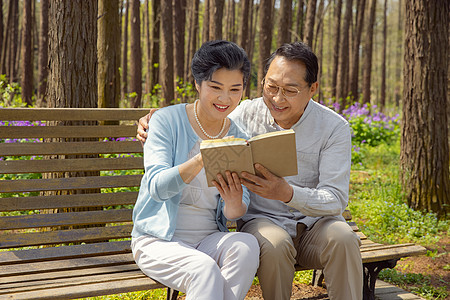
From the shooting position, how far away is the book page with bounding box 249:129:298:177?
2.31m

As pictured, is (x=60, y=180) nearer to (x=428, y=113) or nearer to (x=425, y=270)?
(x=425, y=270)

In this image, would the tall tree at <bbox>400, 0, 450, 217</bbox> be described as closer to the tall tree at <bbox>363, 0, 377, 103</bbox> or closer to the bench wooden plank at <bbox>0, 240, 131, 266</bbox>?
the bench wooden plank at <bbox>0, 240, 131, 266</bbox>

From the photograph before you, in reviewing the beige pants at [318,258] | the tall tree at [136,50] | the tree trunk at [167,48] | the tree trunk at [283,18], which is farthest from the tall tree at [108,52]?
the tall tree at [136,50]

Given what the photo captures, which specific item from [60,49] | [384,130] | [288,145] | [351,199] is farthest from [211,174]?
[384,130]

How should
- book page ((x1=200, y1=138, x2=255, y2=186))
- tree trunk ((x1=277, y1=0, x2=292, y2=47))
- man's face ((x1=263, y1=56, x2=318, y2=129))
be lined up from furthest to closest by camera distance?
1. tree trunk ((x1=277, y1=0, x2=292, y2=47))
2. man's face ((x1=263, y1=56, x2=318, y2=129))
3. book page ((x1=200, y1=138, x2=255, y2=186))

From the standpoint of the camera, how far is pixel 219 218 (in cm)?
273

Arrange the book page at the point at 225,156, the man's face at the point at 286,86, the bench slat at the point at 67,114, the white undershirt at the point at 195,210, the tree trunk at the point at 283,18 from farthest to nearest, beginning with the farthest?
the tree trunk at the point at 283,18, the bench slat at the point at 67,114, the man's face at the point at 286,86, the white undershirt at the point at 195,210, the book page at the point at 225,156

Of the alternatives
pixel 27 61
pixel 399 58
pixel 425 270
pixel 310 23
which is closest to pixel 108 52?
pixel 425 270

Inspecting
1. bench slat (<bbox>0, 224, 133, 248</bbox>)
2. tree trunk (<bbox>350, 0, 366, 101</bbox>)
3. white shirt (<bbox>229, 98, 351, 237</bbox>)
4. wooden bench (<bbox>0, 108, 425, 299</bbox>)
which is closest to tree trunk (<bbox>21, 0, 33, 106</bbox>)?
tree trunk (<bbox>350, 0, 366, 101</bbox>)

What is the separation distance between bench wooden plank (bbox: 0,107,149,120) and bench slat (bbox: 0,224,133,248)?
728 millimetres

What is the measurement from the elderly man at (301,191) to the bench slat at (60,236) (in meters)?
0.78

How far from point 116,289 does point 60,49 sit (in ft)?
7.10

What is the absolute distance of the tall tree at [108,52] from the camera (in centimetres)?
663

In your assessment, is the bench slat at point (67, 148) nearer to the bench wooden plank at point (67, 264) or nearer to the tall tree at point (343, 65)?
the bench wooden plank at point (67, 264)
